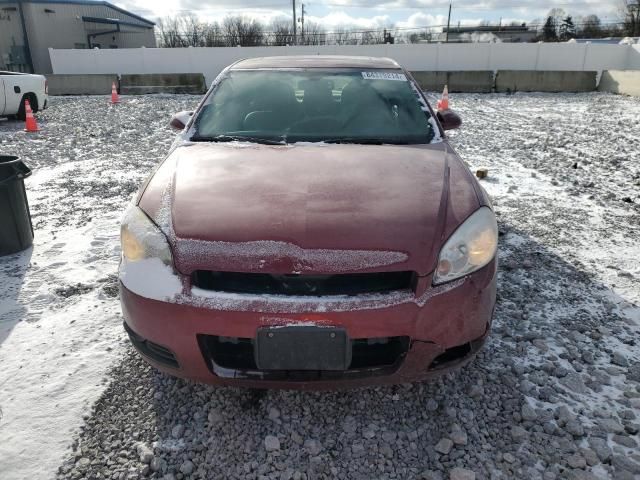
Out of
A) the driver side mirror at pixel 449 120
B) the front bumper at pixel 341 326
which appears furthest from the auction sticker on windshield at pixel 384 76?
the front bumper at pixel 341 326

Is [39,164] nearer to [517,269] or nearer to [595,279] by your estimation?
[517,269]

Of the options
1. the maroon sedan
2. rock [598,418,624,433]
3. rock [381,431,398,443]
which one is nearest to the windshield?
the maroon sedan

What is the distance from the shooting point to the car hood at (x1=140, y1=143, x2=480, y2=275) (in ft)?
6.13

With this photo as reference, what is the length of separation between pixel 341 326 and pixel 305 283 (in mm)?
236

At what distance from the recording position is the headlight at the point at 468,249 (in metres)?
1.93

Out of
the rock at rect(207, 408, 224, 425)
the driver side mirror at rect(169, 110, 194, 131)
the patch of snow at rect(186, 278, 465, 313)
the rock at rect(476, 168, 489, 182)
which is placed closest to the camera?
the patch of snow at rect(186, 278, 465, 313)

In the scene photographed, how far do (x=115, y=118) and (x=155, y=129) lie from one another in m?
2.17

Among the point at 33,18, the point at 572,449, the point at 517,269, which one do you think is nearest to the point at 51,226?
the point at 517,269

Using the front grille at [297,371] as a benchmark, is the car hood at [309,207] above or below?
above

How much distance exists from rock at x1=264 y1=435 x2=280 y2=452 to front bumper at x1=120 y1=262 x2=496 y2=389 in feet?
0.98

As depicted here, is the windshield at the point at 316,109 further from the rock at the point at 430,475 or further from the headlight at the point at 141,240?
the rock at the point at 430,475

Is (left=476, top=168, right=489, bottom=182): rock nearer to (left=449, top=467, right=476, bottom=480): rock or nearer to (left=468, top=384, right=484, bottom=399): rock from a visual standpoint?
(left=468, top=384, right=484, bottom=399): rock

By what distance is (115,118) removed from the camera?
11.4 m

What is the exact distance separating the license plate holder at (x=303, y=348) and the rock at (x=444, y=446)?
58 cm
